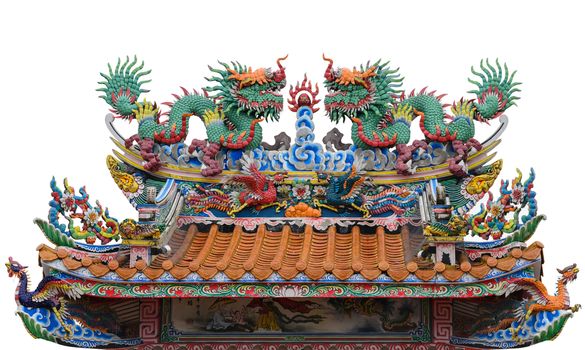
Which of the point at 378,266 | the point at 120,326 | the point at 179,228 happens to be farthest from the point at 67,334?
the point at 378,266

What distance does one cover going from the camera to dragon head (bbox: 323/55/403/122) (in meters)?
16.9

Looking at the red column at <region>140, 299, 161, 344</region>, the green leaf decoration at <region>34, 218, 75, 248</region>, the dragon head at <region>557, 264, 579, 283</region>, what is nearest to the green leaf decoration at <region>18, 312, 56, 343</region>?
the green leaf decoration at <region>34, 218, 75, 248</region>

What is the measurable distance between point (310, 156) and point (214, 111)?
4.23 feet

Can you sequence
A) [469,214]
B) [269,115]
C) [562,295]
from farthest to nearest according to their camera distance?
[269,115], [469,214], [562,295]

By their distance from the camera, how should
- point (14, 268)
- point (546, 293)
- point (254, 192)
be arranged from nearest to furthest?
point (546, 293) → point (14, 268) → point (254, 192)

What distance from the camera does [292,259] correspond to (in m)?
15.5

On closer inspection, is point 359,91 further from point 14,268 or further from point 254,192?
point 14,268

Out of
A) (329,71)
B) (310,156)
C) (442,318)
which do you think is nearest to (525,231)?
(442,318)

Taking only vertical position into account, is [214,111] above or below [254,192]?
above

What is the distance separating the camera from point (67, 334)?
→ 50.4 feet

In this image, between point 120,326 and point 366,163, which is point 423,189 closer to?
point 366,163

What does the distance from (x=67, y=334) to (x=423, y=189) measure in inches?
175

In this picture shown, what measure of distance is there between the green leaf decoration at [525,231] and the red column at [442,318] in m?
1.02

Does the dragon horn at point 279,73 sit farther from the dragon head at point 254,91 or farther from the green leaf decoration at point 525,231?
the green leaf decoration at point 525,231
